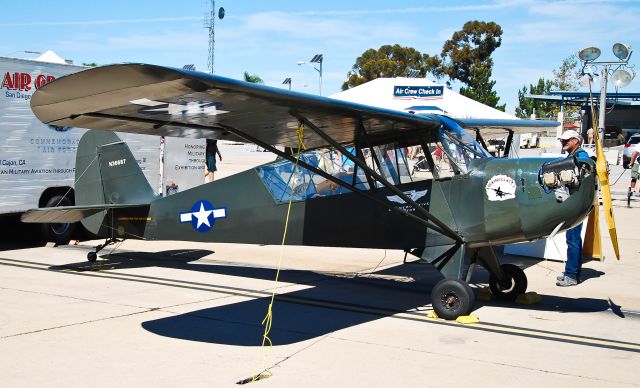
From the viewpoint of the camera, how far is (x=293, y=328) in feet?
22.0

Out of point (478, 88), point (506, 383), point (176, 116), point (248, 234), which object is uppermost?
point (478, 88)

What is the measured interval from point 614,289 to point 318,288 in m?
4.05

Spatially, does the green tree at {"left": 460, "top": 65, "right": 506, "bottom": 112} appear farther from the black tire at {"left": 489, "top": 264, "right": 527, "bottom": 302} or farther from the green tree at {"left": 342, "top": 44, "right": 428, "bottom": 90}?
the black tire at {"left": 489, "top": 264, "right": 527, "bottom": 302}

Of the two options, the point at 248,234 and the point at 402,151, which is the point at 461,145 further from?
the point at 248,234

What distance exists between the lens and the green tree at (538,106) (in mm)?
74688

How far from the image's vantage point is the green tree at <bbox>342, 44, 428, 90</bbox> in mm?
75750

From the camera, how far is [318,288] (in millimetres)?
8930

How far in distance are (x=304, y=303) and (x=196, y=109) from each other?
2761 mm

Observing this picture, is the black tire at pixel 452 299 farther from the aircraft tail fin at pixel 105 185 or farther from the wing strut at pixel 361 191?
the aircraft tail fin at pixel 105 185

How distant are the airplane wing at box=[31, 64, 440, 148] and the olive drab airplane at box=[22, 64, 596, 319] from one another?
20 mm

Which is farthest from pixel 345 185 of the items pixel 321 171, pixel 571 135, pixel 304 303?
pixel 571 135

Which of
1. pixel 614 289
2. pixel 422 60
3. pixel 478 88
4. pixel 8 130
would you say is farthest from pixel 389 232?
pixel 422 60

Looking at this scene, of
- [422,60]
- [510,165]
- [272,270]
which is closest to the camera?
[510,165]

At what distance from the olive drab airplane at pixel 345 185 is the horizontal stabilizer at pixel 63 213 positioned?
0.06 ft
